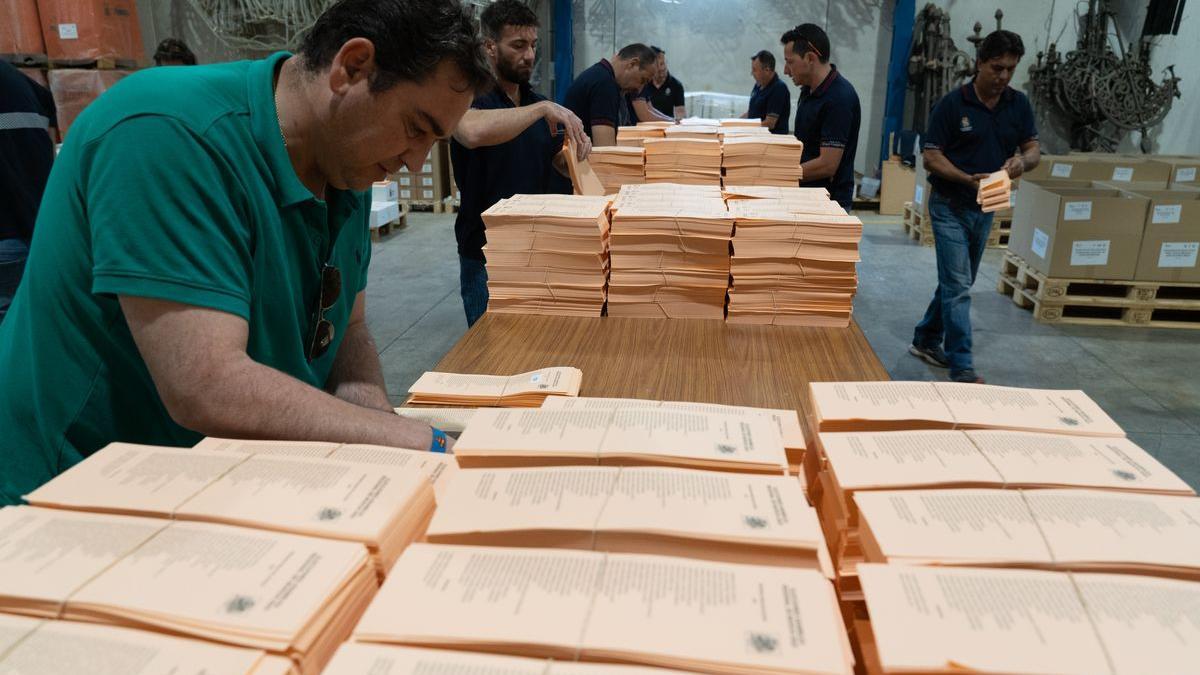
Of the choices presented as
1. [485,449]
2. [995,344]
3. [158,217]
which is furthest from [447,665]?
[995,344]

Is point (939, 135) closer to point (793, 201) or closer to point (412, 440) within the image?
point (793, 201)

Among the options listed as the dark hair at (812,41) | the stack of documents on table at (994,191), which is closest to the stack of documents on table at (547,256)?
the stack of documents on table at (994,191)

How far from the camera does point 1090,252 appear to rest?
17.4 ft

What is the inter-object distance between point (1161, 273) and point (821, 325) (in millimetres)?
4267

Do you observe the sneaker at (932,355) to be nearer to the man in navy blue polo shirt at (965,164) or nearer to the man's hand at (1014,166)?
the man in navy blue polo shirt at (965,164)

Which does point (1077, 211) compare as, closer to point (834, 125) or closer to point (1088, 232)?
point (1088, 232)

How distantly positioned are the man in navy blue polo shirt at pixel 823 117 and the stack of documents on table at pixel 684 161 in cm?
121

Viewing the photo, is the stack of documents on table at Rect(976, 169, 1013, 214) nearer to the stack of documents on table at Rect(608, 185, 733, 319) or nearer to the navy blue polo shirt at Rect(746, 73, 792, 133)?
the stack of documents on table at Rect(608, 185, 733, 319)

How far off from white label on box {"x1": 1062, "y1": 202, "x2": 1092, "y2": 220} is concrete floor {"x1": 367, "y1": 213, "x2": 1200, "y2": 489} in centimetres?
80

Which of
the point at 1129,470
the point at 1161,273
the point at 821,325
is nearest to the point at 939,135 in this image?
the point at 1161,273

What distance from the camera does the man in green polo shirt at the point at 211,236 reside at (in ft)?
3.64

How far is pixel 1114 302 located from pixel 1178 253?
0.49 m

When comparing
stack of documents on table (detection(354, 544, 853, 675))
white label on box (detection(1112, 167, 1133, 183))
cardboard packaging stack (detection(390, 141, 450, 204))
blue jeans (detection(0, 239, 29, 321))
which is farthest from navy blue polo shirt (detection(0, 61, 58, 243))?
white label on box (detection(1112, 167, 1133, 183))

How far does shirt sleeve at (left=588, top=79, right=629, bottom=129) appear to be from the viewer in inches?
176
